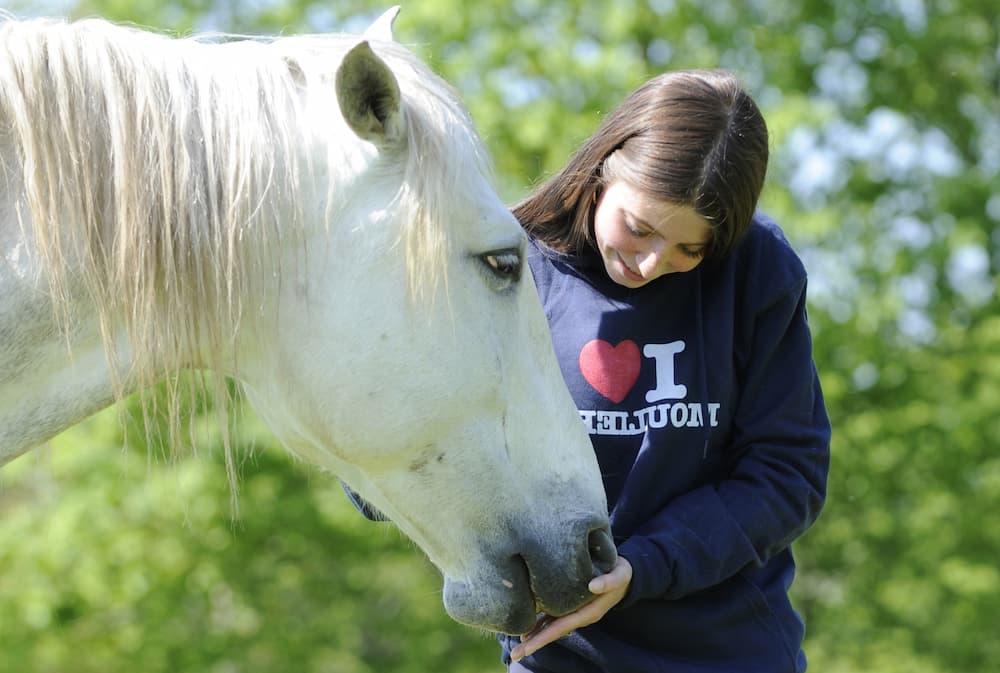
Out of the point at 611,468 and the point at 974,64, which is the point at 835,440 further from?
the point at 611,468

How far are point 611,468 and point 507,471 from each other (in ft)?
1.34

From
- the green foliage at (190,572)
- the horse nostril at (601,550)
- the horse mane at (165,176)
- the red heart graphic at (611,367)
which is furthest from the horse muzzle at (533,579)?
the green foliage at (190,572)

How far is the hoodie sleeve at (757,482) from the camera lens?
2.08 m

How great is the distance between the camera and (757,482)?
85.3 inches

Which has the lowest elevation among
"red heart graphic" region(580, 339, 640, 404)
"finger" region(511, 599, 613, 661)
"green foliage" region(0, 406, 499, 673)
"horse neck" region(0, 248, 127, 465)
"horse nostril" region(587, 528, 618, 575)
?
"green foliage" region(0, 406, 499, 673)

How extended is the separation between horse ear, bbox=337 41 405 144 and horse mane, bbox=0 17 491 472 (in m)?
0.05

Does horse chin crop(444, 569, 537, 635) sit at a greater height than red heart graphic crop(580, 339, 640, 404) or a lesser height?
lesser

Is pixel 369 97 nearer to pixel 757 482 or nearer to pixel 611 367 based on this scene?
pixel 611 367

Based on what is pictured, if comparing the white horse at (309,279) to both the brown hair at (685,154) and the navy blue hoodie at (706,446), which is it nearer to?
the navy blue hoodie at (706,446)

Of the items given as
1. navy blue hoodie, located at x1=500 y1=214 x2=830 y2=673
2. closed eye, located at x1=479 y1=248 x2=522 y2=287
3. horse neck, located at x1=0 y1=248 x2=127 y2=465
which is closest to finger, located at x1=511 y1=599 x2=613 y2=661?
navy blue hoodie, located at x1=500 y1=214 x2=830 y2=673

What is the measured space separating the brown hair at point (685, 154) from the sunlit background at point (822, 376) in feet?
18.3

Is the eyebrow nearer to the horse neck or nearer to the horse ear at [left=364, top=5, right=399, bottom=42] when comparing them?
the horse ear at [left=364, top=5, right=399, bottom=42]

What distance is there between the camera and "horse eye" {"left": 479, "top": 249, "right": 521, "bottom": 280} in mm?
1912

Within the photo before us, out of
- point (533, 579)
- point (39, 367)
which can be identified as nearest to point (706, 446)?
point (533, 579)
